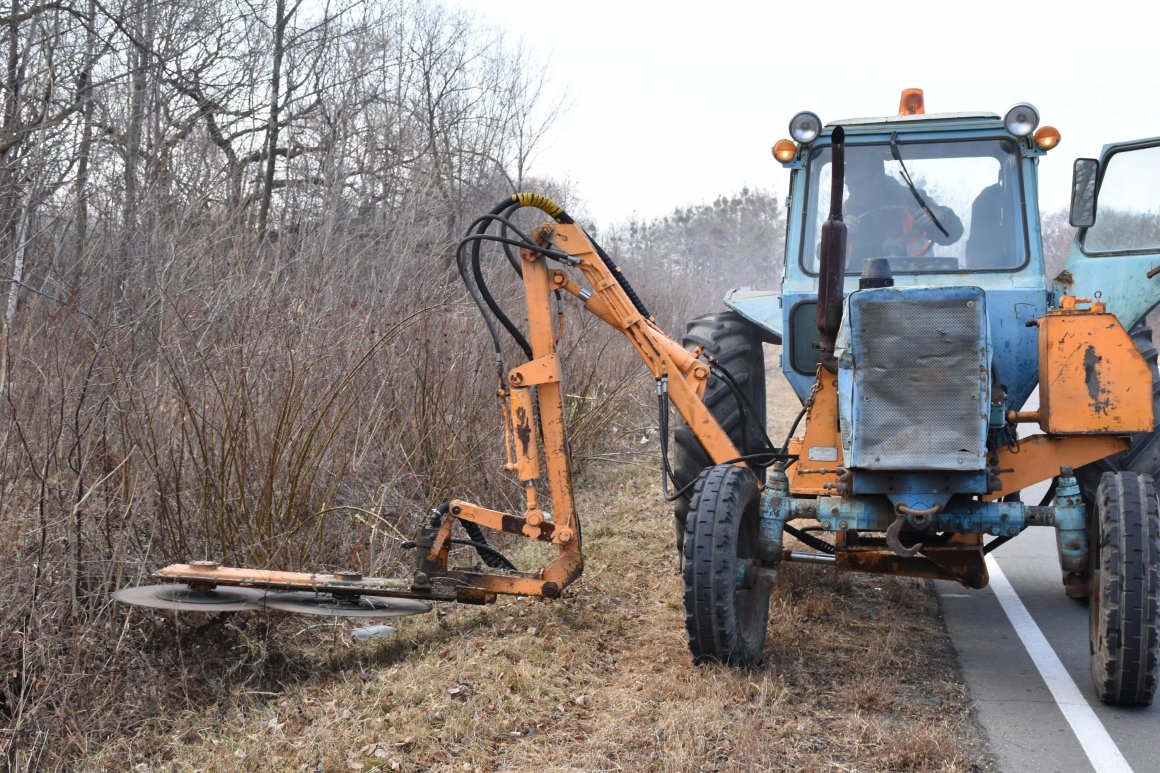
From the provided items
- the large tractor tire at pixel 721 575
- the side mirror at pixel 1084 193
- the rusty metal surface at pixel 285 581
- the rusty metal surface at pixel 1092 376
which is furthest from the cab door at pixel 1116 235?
the rusty metal surface at pixel 285 581

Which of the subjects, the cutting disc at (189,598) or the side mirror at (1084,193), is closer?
the cutting disc at (189,598)

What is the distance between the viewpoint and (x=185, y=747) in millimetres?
4238

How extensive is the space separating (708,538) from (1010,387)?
2.03 metres

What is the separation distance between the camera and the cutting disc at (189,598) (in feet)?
15.2

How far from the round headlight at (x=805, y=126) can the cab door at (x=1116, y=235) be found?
4.32 feet

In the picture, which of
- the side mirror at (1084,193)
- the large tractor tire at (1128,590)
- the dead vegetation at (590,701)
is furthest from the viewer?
the side mirror at (1084,193)

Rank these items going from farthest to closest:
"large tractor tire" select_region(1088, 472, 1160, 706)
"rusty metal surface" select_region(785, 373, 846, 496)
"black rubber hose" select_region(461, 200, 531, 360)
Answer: "black rubber hose" select_region(461, 200, 531, 360) → "rusty metal surface" select_region(785, 373, 846, 496) → "large tractor tire" select_region(1088, 472, 1160, 706)

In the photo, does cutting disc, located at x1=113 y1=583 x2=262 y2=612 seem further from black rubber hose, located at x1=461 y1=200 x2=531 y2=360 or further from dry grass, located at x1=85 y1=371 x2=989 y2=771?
black rubber hose, located at x1=461 y1=200 x2=531 y2=360

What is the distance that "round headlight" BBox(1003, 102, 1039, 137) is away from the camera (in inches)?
226

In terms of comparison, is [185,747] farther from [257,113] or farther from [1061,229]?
[1061,229]

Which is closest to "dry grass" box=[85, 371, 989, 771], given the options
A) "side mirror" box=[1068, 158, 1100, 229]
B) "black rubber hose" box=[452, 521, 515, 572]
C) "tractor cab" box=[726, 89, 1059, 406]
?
"black rubber hose" box=[452, 521, 515, 572]

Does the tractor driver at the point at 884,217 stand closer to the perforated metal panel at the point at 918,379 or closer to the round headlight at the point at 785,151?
the round headlight at the point at 785,151

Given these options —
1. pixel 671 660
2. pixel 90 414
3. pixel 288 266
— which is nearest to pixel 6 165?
pixel 288 266

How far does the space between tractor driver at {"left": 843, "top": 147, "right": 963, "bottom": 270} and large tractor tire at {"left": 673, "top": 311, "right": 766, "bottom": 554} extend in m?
0.76
